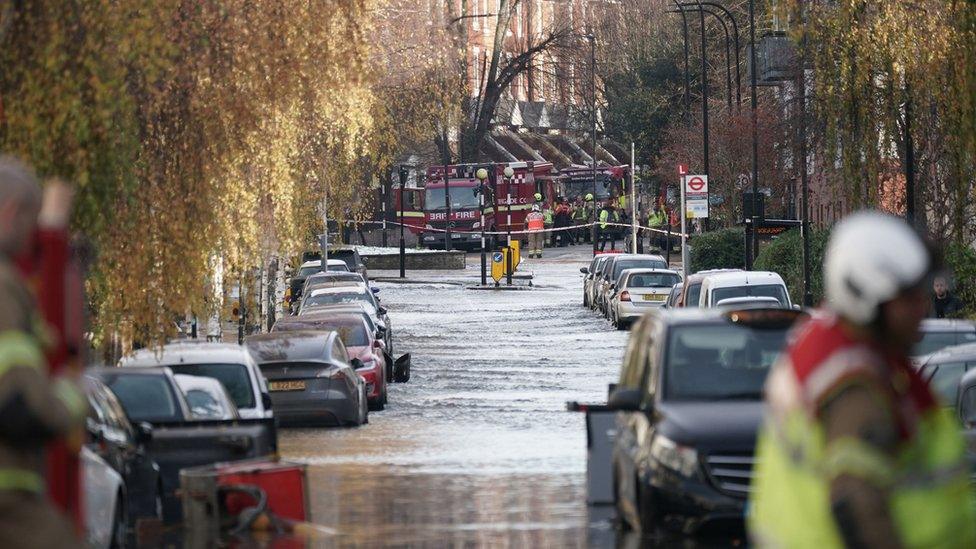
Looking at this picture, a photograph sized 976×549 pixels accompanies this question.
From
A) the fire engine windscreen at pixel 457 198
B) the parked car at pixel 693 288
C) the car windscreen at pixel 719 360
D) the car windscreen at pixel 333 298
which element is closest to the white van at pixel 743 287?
the parked car at pixel 693 288

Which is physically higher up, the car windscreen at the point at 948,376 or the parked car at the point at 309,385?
the car windscreen at the point at 948,376

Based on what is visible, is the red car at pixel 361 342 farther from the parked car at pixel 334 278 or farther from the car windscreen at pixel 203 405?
the parked car at pixel 334 278

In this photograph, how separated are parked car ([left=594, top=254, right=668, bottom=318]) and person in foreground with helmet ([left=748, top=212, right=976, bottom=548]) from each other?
47.0 metres

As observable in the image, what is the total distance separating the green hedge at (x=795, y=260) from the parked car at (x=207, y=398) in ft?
85.6

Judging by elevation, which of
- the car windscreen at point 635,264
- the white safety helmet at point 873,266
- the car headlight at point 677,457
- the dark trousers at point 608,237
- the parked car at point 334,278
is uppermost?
the white safety helmet at point 873,266

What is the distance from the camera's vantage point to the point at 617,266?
171 feet

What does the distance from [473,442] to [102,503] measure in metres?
12.0

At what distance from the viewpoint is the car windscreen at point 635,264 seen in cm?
5188

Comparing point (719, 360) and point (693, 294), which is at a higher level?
point (719, 360)

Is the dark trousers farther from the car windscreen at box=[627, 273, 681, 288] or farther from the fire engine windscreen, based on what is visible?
the car windscreen at box=[627, 273, 681, 288]

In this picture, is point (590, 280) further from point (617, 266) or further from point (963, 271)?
point (963, 271)

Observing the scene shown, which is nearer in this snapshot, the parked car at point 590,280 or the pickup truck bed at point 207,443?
the pickup truck bed at point 207,443

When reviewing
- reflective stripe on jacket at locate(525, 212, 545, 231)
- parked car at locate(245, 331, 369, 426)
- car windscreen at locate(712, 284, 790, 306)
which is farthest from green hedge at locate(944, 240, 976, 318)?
reflective stripe on jacket at locate(525, 212, 545, 231)

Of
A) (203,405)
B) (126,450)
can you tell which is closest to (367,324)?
(203,405)
